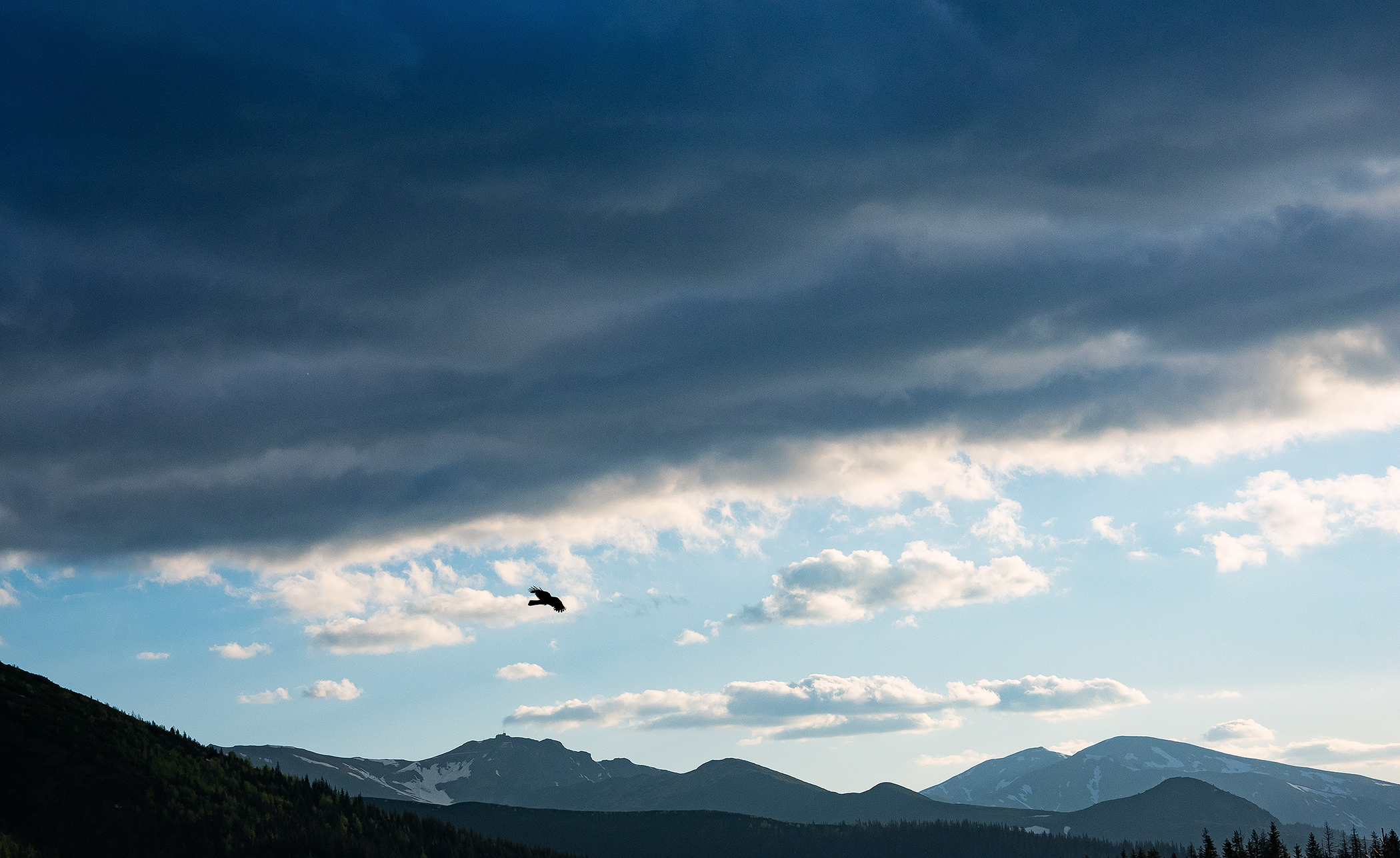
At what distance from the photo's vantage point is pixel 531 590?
51.3 m

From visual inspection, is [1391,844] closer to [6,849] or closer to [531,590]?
[531,590]

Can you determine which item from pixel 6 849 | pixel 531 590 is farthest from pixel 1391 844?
pixel 6 849

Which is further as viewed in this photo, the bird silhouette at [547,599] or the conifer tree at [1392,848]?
the conifer tree at [1392,848]

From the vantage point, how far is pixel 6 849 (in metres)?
Result: 198

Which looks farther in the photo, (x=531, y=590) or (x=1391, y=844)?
(x=1391, y=844)

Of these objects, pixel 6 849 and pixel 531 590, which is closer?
pixel 531 590

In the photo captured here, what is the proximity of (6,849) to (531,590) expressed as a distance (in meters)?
186

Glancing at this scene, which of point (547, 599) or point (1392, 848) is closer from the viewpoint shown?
point (547, 599)

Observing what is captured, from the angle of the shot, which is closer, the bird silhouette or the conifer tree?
the bird silhouette

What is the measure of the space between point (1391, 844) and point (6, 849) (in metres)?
209

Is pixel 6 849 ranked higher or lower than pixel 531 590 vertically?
lower

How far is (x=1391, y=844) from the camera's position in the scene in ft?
634

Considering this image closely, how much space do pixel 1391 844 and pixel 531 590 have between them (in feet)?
616
